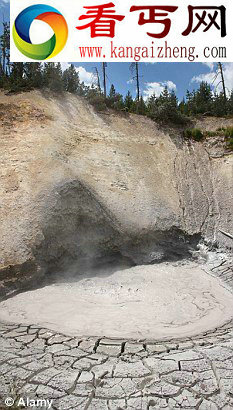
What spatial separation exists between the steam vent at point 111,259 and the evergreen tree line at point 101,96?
28.7 inches

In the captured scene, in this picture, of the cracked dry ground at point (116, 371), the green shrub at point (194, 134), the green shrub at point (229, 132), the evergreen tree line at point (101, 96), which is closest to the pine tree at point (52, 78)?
the evergreen tree line at point (101, 96)

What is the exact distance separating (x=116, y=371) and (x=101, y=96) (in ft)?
48.1

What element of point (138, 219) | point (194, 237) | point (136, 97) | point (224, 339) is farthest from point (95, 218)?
point (136, 97)

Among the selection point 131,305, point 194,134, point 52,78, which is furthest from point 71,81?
point 131,305

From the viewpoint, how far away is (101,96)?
17.5 meters

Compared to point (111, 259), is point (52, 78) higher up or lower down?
higher up

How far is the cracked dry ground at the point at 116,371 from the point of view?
187 inches

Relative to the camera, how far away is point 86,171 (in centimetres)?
1270

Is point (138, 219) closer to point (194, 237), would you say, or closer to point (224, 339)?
point (194, 237)

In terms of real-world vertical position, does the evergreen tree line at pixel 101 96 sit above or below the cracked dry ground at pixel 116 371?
above

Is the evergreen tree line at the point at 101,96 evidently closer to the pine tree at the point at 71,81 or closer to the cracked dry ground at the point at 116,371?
the pine tree at the point at 71,81

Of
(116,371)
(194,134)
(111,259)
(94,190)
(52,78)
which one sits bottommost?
(111,259)

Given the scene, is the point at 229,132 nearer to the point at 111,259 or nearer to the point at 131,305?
the point at 111,259

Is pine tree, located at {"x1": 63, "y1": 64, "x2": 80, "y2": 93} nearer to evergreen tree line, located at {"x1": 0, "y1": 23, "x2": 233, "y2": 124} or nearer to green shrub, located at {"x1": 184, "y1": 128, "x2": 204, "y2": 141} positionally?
evergreen tree line, located at {"x1": 0, "y1": 23, "x2": 233, "y2": 124}
